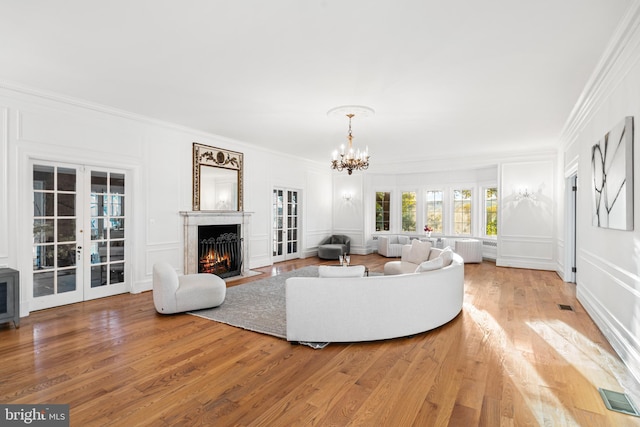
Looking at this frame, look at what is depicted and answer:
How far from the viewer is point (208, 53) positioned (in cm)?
330

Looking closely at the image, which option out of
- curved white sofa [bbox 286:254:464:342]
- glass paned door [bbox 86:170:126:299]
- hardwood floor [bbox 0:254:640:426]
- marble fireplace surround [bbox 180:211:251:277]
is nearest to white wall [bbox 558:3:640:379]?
hardwood floor [bbox 0:254:640:426]

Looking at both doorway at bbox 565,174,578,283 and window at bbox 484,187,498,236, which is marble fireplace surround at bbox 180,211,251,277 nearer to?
doorway at bbox 565,174,578,283

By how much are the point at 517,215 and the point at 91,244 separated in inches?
339

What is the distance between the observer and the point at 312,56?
3336mm

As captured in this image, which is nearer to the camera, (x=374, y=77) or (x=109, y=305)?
(x=374, y=77)

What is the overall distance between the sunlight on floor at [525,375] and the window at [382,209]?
649cm

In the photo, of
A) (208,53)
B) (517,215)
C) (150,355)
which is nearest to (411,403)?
(150,355)

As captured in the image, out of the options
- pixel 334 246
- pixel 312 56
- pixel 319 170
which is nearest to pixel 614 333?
pixel 312 56

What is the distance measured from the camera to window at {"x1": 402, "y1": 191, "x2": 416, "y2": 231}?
10.3 metres

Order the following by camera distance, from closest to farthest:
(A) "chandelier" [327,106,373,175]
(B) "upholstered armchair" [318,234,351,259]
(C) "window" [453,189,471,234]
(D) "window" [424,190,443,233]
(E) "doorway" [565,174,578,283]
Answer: (A) "chandelier" [327,106,373,175]
(E) "doorway" [565,174,578,283]
(B) "upholstered armchair" [318,234,351,259]
(C) "window" [453,189,471,234]
(D) "window" [424,190,443,233]

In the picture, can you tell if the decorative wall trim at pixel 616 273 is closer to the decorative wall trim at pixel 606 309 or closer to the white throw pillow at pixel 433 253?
the decorative wall trim at pixel 606 309

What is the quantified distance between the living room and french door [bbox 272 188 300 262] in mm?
178

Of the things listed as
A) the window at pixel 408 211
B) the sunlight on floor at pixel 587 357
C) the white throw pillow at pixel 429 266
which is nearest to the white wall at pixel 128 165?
the white throw pillow at pixel 429 266

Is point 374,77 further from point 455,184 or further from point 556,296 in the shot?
point 455,184
